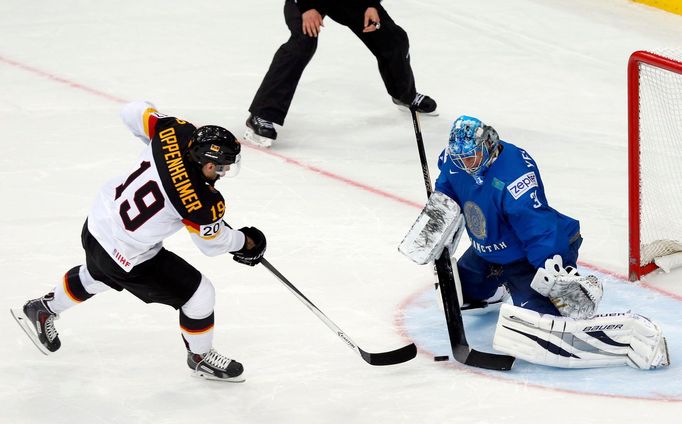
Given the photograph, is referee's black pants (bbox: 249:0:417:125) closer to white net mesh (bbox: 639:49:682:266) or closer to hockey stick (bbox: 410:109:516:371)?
white net mesh (bbox: 639:49:682:266)

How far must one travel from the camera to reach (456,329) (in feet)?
11.8

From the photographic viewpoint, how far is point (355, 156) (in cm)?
534

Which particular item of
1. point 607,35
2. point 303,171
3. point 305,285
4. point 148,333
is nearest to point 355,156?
point 303,171

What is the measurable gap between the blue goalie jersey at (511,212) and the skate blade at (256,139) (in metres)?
1.92

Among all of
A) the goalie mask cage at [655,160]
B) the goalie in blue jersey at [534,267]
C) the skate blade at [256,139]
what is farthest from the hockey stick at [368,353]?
the skate blade at [256,139]

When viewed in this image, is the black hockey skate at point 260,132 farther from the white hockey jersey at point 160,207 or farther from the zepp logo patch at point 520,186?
the zepp logo patch at point 520,186

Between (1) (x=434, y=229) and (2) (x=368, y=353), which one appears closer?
(2) (x=368, y=353)

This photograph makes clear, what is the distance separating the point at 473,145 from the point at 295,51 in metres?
2.14

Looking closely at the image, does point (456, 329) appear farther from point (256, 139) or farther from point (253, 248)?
point (256, 139)

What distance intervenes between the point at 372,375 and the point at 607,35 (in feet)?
12.9

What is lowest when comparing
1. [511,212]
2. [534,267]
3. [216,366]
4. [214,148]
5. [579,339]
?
[216,366]

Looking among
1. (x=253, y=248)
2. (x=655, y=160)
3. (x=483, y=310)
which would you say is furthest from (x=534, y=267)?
(x=655, y=160)

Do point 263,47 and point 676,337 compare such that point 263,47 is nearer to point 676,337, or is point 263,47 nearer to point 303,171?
point 303,171

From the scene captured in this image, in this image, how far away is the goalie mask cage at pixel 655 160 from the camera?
398 centimetres
